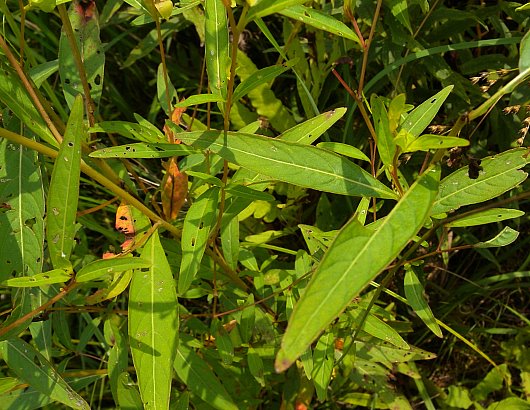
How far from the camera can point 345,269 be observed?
2.29 ft

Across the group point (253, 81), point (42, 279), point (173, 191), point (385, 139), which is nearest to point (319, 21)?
point (253, 81)

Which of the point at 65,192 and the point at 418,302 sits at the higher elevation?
the point at 65,192

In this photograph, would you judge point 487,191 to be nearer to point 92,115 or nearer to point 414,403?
point 92,115

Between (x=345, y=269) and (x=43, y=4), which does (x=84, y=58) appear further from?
(x=345, y=269)

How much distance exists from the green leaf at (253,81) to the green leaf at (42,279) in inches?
16.2

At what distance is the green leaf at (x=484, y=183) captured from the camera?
1.07 meters

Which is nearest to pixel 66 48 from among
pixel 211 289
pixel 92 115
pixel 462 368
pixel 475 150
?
pixel 92 115

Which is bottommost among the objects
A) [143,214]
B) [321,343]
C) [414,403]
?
[414,403]

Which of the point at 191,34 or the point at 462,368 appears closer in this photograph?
the point at 462,368

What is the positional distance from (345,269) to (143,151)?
54cm

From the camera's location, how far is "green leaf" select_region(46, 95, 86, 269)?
3.07ft

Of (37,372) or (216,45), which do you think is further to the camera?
(37,372)

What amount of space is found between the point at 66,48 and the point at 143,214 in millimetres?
439

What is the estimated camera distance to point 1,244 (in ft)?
3.90
